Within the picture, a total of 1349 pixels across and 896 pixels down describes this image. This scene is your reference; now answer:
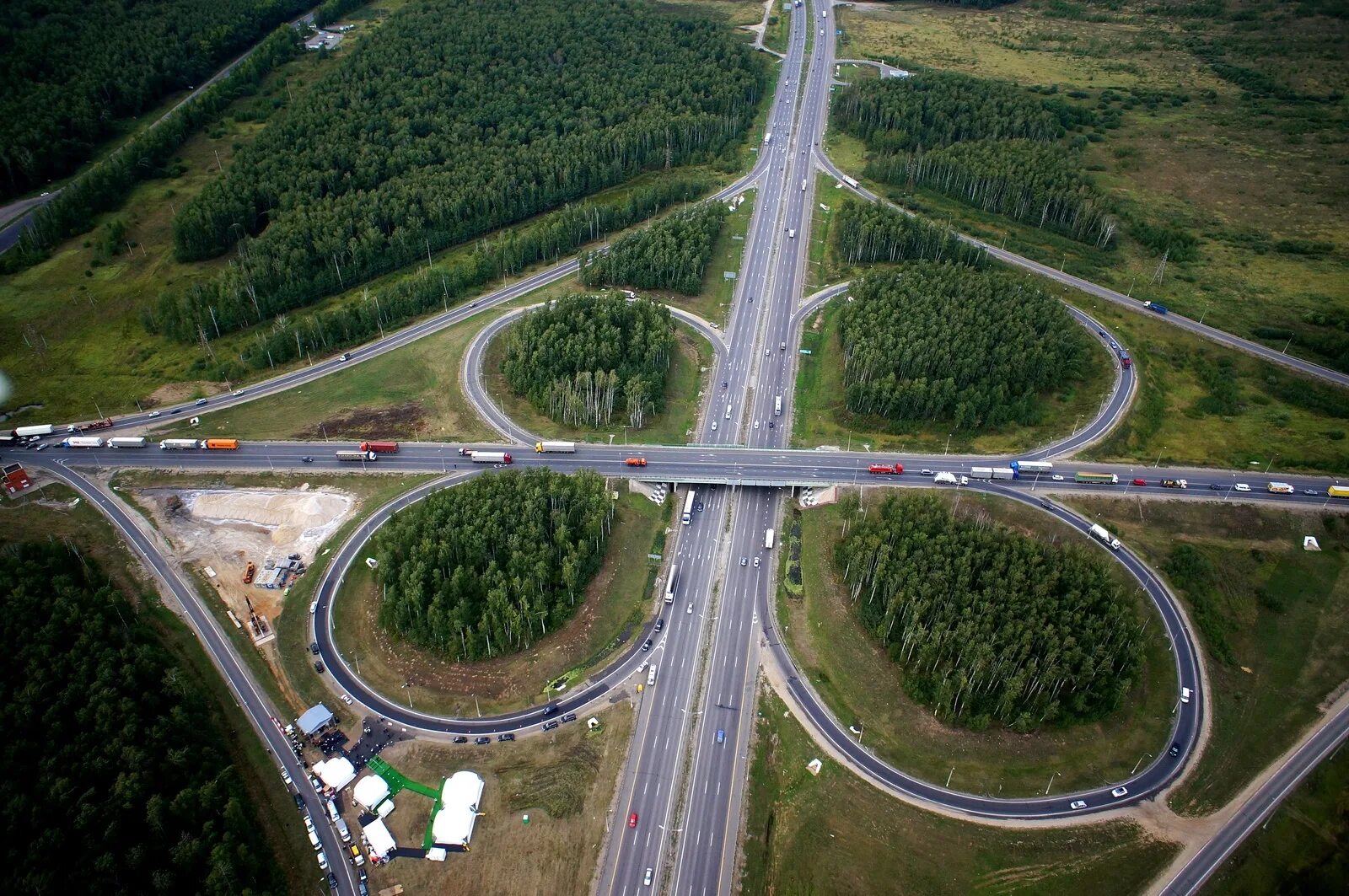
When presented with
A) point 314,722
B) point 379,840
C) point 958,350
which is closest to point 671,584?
point 379,840

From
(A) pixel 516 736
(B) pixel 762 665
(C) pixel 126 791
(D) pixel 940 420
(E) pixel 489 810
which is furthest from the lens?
(D) pixel 940 420

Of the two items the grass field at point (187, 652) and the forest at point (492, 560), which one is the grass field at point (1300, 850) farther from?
the grass field at point (187, 652)

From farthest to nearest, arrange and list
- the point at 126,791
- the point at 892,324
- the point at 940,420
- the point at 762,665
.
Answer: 1. the point at 892,324
2. the point at 940,420
3. the point at 762,665
4. the point at 126,791

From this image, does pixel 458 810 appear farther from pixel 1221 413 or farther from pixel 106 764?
pixel 1221 413

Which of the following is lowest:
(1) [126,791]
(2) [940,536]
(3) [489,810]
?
(3) [489,810]

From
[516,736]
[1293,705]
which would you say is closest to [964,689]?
[1293,705]

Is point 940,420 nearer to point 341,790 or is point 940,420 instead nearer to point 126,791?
point 341,790

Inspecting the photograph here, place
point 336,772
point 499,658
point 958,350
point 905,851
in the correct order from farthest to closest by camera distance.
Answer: point 958,350
point 499,658
point 336,772
point 905,851
